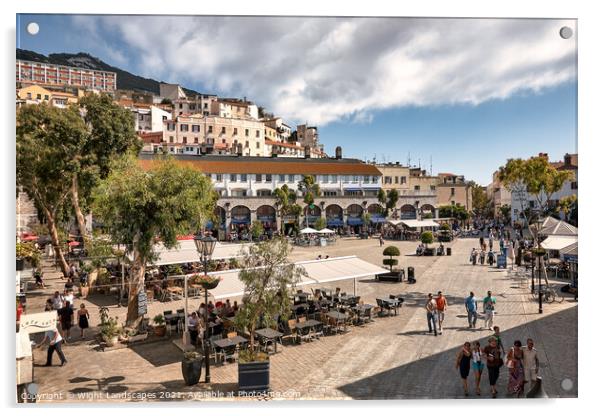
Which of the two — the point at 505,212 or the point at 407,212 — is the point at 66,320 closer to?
the point at 407,212

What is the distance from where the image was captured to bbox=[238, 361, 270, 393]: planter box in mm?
9914

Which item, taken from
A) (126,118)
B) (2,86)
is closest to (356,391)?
(2,86)

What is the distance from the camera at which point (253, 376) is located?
392 inches

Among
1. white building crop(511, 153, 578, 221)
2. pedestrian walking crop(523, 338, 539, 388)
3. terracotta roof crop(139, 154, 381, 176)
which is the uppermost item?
terracotta roof crop(139, 154, 381, 176)

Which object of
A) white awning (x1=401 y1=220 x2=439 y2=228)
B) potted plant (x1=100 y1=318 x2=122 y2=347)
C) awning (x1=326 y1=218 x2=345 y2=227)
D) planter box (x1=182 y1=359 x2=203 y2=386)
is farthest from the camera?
awning (x1=326 y1=218 x2=345 y2=227)

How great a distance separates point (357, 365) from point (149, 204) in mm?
8265

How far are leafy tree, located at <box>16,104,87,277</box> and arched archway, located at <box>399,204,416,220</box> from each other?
150 ft

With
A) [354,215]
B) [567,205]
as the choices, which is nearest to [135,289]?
[567,205]

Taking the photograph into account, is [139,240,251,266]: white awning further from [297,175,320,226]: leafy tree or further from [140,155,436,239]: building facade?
[297,175,320,226]: leafy tree

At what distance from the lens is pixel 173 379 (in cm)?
1086

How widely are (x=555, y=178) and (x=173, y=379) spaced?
2163 cm

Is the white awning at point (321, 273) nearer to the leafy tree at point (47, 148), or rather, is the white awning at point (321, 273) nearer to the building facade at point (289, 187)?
the leafy tree at point (47, 148)

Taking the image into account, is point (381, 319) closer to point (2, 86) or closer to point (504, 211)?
point (2, 86)

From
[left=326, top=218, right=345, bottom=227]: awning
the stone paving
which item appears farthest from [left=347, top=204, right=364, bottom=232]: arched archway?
the stone paving
